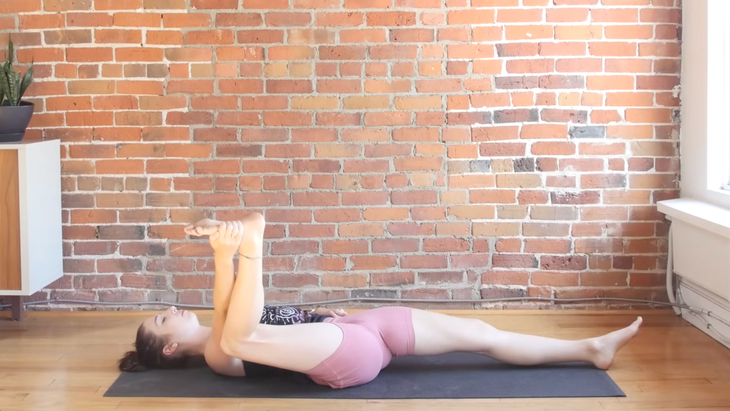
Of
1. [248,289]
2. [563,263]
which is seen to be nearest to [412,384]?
[248,289]

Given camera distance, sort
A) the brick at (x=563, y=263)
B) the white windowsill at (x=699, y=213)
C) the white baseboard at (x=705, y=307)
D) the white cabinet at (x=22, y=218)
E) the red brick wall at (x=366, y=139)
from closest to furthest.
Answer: the white windowsill at (x=699, y=213) < the white baseboard at (x=705, y=307) < the white cabinet at (x=22, y=218) < the red brick wall at (x=366, y=139) < the brick at (x=563, y=263)

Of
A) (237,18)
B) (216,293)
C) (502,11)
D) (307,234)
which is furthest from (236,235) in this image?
(502,11)

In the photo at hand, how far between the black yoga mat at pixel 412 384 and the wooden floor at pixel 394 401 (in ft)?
0.17

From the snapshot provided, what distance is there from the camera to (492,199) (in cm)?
409

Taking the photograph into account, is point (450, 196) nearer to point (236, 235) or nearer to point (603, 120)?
point (603, 120)

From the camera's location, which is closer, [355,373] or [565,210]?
[355,373]

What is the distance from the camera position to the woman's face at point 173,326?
3068 mm

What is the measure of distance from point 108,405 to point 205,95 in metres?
1.74

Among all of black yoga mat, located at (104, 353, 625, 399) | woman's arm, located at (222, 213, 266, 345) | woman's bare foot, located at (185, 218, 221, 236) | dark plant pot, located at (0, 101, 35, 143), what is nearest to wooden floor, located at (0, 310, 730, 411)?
black yoga mat, located at (104, 353, 625, 399)

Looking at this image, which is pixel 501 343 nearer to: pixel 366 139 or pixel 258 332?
pixel 258 332

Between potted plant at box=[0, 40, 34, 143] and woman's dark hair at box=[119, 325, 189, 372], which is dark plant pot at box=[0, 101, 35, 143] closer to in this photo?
potted plant at box=[0, 40, 34, 143]

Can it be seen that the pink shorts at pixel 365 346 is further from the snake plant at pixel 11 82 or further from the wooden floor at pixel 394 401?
the snake plant at pixel 11 82

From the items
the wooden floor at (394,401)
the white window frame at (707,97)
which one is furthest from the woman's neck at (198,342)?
the white window frame at (707,97)

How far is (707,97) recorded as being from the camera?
3.74 m
